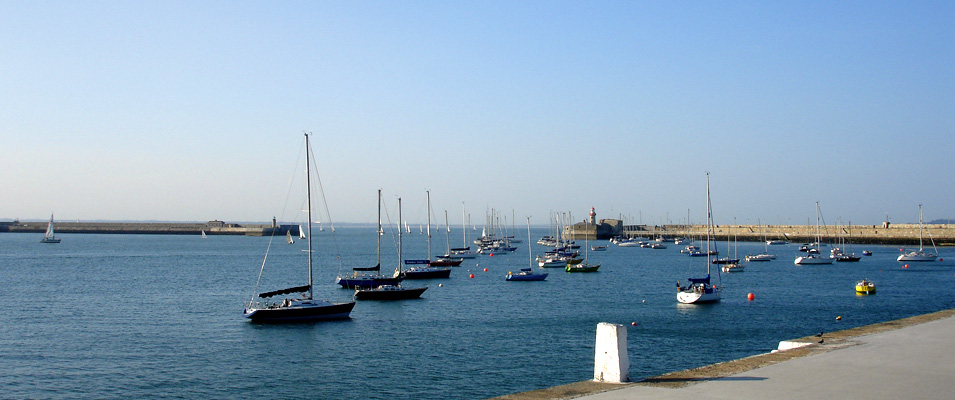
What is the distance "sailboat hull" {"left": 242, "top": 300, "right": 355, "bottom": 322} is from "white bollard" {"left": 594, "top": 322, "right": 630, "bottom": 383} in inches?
1225

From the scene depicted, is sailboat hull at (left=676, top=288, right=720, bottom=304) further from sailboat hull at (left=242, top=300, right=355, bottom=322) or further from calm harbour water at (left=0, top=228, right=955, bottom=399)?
sailboat hull at (left=242, top=300, right=355, bottom=322)

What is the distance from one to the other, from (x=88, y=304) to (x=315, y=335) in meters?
23.5

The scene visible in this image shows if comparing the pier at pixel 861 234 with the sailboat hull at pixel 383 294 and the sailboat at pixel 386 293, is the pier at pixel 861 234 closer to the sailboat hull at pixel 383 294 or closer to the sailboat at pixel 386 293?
the sailboat at pixel 386 293

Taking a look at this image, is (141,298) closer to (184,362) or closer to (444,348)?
(184,362)

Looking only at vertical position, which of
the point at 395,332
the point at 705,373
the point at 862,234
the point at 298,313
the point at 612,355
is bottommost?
the point at 395,332

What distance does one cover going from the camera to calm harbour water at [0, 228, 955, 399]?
28.0 metres

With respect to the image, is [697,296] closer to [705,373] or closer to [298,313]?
[298,313]

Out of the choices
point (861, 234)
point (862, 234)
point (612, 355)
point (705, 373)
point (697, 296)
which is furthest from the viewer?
point (861, 234)

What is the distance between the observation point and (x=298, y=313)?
141 feet

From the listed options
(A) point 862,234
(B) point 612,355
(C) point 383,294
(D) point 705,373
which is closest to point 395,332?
(C) point 383,294

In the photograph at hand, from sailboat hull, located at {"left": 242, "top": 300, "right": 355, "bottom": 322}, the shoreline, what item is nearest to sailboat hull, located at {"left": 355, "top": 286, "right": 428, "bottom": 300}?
sailboat hull, located at {"left": 242, "top": 300, "right": 355, "bottom": 322}

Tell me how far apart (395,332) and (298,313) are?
6252mm

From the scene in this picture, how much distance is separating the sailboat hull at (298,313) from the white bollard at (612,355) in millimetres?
31102

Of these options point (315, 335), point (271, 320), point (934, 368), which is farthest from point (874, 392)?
point (271, 320)
